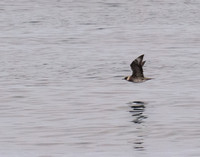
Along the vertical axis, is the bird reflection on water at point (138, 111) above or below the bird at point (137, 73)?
below

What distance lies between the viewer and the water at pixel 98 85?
3155 centimetres

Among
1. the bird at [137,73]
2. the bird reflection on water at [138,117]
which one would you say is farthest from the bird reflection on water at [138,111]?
the bird at [137,73]

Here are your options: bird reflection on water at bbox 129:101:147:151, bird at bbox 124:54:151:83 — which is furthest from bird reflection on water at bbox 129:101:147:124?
bird at bbox 124:54:151:83

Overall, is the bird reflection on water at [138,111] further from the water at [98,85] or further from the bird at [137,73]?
the bird at [137,73]

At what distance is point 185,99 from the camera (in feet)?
132

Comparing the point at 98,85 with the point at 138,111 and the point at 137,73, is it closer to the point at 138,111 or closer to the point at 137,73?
the point at 138,111

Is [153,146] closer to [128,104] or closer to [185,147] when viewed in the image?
[185,147]

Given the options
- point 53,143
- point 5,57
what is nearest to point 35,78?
point 5,57

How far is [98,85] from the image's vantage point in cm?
4384

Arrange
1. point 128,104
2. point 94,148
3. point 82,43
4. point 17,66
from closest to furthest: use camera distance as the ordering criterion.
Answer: point 94,148, point 128,104, point 17,66, point 82,43

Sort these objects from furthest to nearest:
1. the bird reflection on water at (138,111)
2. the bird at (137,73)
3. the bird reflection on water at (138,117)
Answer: the bird at (137,73)
the bird reflection on water at (138,111)
the bird reflection on water at (138,117)

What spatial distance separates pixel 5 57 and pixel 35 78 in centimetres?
781

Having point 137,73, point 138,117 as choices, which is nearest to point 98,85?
point 137,73

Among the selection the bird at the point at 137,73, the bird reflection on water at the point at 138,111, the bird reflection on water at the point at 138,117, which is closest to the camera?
the bird reflection on water at the point at 138,117
